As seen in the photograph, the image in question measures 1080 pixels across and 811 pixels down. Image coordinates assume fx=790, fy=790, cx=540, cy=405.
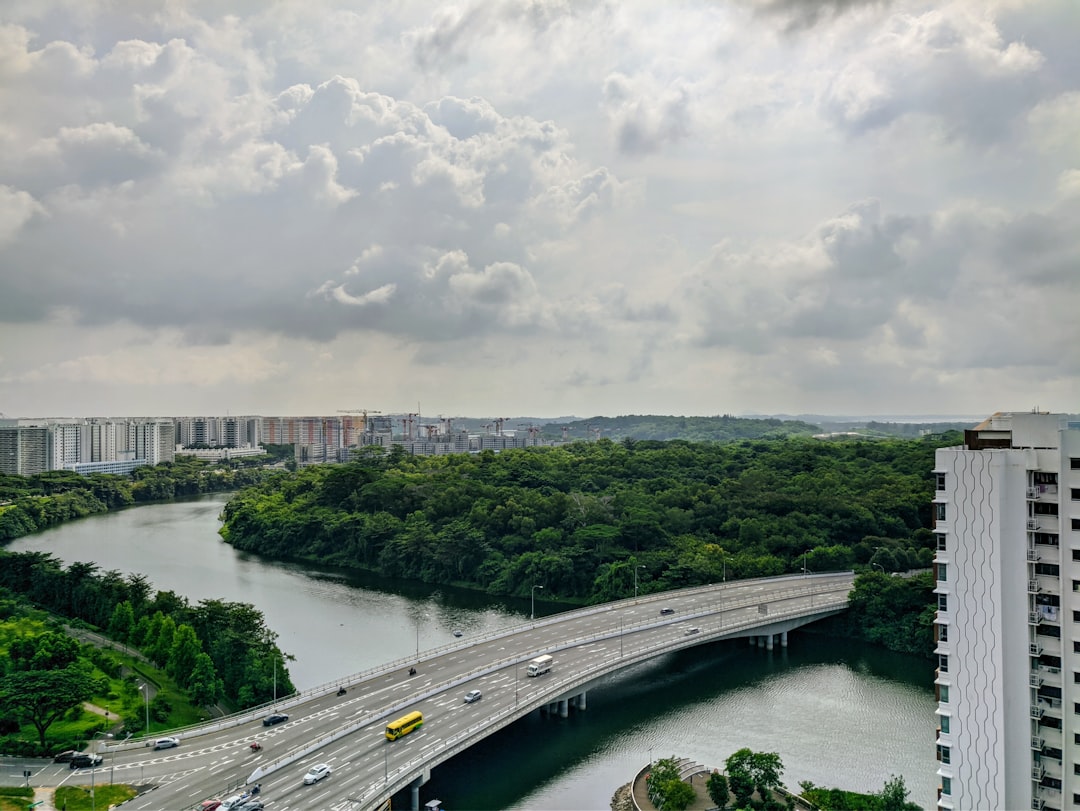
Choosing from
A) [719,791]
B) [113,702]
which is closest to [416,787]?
[719,791]

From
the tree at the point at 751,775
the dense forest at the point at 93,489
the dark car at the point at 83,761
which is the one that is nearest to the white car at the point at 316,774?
the dark car at the point at 83,761

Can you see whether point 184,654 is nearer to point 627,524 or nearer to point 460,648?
point 460,648

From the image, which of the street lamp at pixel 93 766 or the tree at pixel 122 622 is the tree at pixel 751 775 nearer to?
the street lamp at pixel 93 766

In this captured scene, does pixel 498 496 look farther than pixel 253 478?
No

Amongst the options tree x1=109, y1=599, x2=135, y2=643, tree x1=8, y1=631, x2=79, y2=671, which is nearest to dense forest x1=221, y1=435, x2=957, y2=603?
tree x1=109, y1=599, x2=135, y2=643

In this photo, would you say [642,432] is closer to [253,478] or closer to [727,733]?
[253,478]

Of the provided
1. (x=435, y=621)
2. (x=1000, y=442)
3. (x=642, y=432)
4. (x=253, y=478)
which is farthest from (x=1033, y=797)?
(x=642, y=432)
